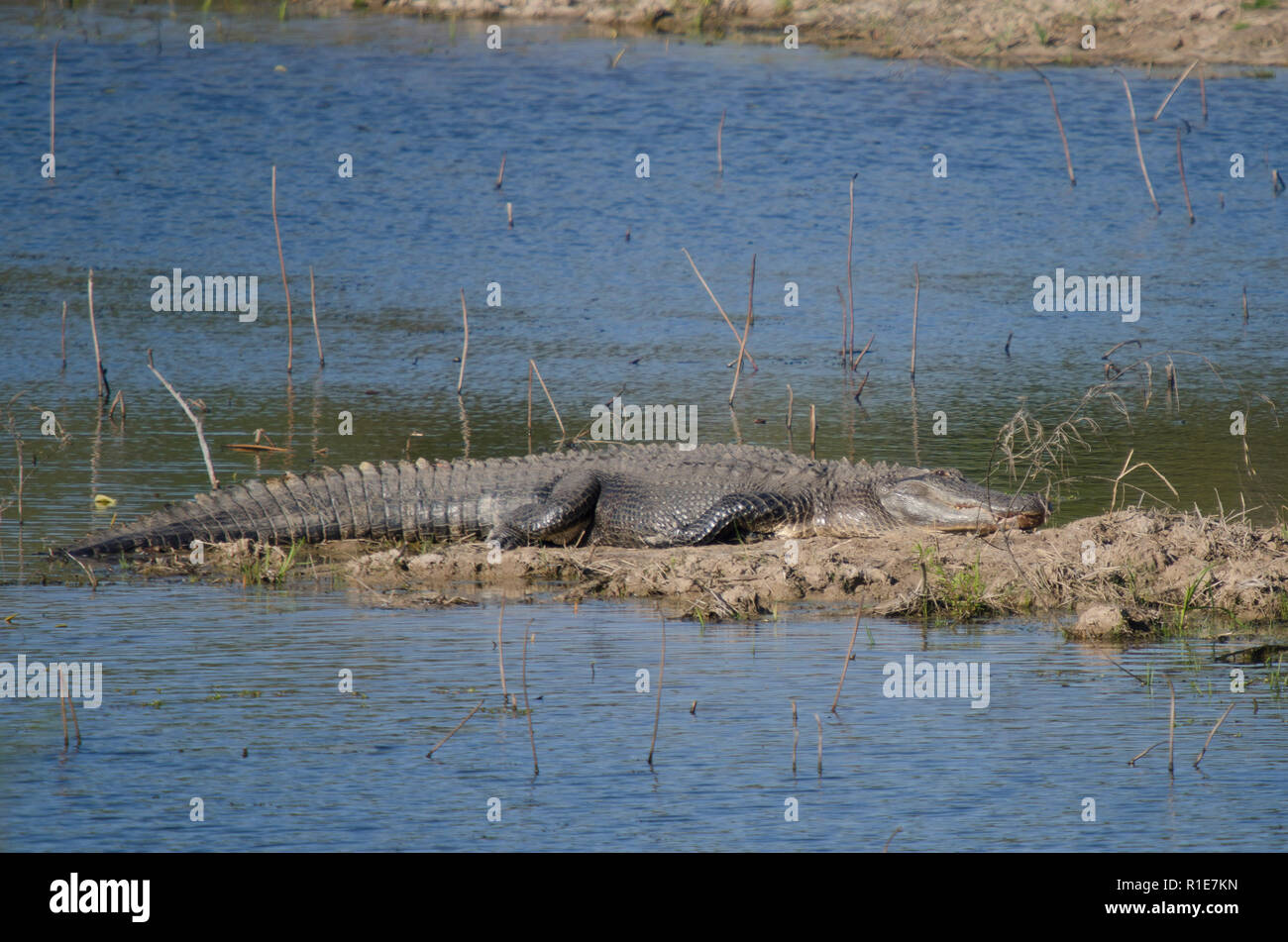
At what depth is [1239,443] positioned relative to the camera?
12.5m

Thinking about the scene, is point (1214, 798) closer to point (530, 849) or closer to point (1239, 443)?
point (530, 849)

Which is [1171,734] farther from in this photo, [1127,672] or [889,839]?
[1127,672]

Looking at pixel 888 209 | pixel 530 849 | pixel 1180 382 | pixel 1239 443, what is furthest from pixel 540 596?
pixel 888 209

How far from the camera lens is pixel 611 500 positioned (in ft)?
33.6

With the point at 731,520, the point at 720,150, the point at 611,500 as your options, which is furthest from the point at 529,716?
the point at 720,150

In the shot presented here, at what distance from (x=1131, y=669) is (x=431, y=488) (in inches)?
182

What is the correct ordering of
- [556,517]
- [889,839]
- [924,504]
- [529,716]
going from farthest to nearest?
[924,504] → [556,517] → [529,716] → [889,839]

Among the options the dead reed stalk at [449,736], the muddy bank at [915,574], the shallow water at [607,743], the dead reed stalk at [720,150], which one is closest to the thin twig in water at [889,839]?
the shallow water at [607,743]

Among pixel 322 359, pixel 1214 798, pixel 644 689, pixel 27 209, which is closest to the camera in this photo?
pixel 1214 798

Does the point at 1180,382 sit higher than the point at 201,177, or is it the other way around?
the point at 201,177

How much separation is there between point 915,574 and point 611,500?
83.7 inches

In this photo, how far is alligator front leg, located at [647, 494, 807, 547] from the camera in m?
10.0

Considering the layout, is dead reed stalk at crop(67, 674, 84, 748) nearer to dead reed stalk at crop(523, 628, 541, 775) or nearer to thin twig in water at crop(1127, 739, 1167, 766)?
dead reed stalk at crop(523, 628, 541, 775)

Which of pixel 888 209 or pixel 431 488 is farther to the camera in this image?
pixel 888 209
